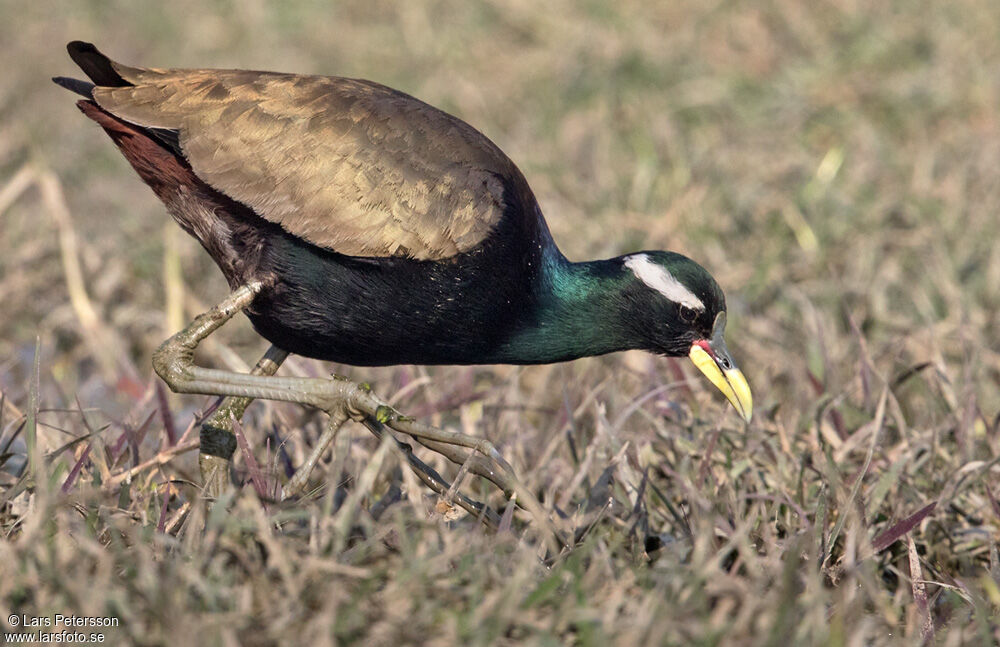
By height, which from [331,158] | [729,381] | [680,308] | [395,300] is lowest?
[729,381]

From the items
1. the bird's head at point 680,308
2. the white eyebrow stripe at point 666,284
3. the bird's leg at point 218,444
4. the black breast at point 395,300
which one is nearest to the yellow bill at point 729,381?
the bird's head at point 680,308

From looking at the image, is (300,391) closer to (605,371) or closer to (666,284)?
(666,284)

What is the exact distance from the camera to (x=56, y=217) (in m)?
5.42

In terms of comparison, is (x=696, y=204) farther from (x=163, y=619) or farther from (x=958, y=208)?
(x=163, y=619)

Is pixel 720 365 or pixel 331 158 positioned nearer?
pixel 331 158

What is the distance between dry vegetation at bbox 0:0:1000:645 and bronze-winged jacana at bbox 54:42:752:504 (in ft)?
1.09

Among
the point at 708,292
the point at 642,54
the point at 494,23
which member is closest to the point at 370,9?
the point at 494,23

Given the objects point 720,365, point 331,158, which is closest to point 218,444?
point 331,158

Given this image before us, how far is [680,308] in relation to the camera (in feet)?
11.5

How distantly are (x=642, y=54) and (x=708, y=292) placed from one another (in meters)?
4.51

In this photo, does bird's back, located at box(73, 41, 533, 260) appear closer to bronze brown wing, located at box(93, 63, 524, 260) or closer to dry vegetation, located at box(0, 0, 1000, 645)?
bronze brown wing, located at box(93, 63, 524, 260)

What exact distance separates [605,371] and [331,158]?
6.36 ft

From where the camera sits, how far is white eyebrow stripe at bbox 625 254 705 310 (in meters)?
3.49

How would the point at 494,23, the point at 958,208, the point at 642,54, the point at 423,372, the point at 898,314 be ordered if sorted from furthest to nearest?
the point at 494,23 → the point at 642,54 → the point at 958,208 → the point at 898,314 → the point at 423,372
